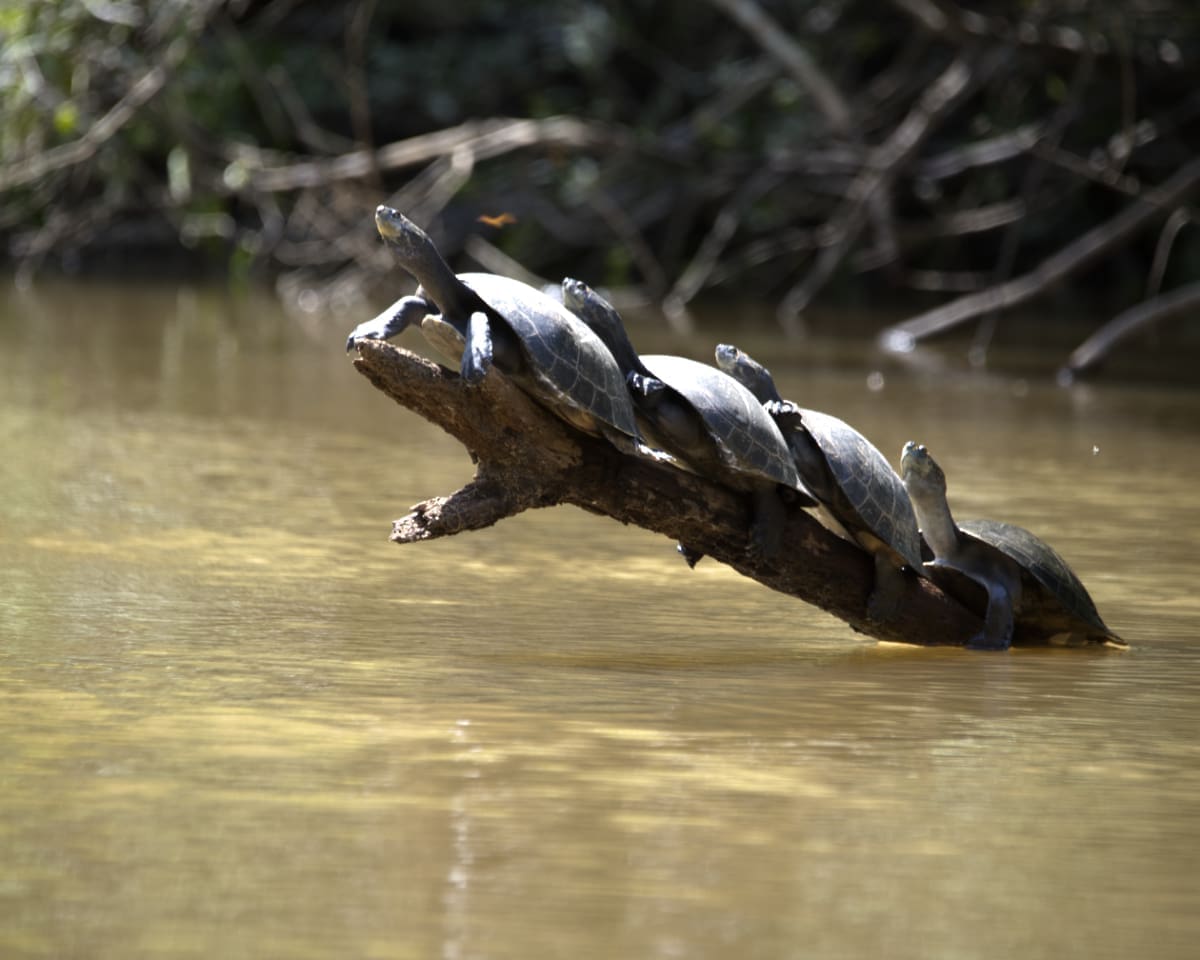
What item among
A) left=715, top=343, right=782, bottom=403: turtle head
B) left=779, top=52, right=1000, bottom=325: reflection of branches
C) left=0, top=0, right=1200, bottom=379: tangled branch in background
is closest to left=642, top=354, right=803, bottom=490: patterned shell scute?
left=715, top=343, right=782, bottom=403: turtle head

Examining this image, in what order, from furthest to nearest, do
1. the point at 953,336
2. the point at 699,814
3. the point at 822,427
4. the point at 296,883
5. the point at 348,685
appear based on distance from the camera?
1. the point at 953,336
2. the point at 822,427
3. the point at 348,685
4. the point at 699,814
5. the point at 296,883

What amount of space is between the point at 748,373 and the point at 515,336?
0.72m

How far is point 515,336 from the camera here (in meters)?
3.41

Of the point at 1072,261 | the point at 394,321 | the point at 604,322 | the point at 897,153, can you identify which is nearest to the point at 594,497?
the point at 604,322

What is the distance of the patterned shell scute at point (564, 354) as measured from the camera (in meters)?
3.33

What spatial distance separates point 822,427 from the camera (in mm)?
3834

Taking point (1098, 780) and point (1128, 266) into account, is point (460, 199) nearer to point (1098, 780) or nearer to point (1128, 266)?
point (1128, 266)

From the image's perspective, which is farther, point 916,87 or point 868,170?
point 916,87

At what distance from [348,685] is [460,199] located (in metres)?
10.8

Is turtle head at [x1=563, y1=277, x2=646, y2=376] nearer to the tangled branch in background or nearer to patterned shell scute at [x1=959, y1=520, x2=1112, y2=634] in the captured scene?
patterned shell scute at [x1=959, y1=520, x2=1112, y2=634]

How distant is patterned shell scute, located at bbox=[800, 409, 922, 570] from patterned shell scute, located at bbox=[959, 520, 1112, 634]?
199 mm

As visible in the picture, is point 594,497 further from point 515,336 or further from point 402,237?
point 402,237

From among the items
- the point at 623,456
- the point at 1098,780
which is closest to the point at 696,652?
the point at 623,456

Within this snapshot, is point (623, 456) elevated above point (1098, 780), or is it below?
above
